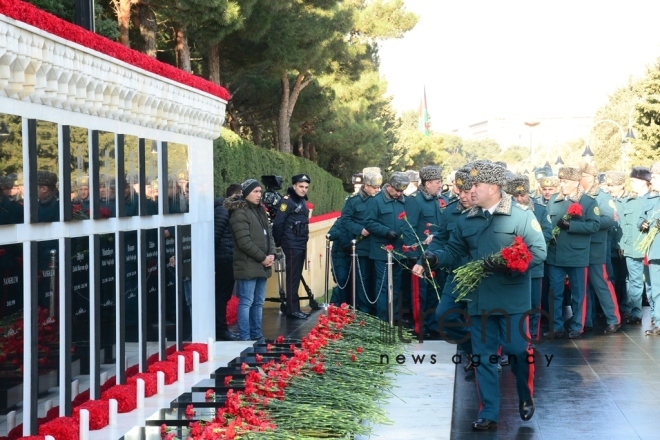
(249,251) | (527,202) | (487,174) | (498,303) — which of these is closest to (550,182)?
(527,202)

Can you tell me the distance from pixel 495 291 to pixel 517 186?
3664 mm

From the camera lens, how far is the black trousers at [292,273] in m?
15.8

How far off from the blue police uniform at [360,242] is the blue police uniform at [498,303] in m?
6.27

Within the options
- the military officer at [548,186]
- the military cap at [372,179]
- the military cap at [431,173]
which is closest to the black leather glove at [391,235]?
the military cap at [431,173]

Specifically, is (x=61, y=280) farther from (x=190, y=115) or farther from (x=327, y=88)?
(x=327, y=88)

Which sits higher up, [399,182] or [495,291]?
[399,182]

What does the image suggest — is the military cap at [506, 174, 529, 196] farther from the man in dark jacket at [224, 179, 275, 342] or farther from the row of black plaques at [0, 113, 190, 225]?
the row of black plaques at [0, 113, 190, 225]

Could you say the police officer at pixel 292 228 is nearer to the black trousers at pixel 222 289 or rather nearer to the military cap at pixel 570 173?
the black trousers at pixel 222 289

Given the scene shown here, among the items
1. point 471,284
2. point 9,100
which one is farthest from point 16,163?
point 471,284

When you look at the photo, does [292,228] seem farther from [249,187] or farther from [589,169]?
[589,169]

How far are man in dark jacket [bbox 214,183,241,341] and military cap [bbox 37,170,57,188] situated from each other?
20.0ft

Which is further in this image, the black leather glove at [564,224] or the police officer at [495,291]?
the black leather glove at [564,224]

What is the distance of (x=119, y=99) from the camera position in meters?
8.95

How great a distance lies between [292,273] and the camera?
15898 millimetres
